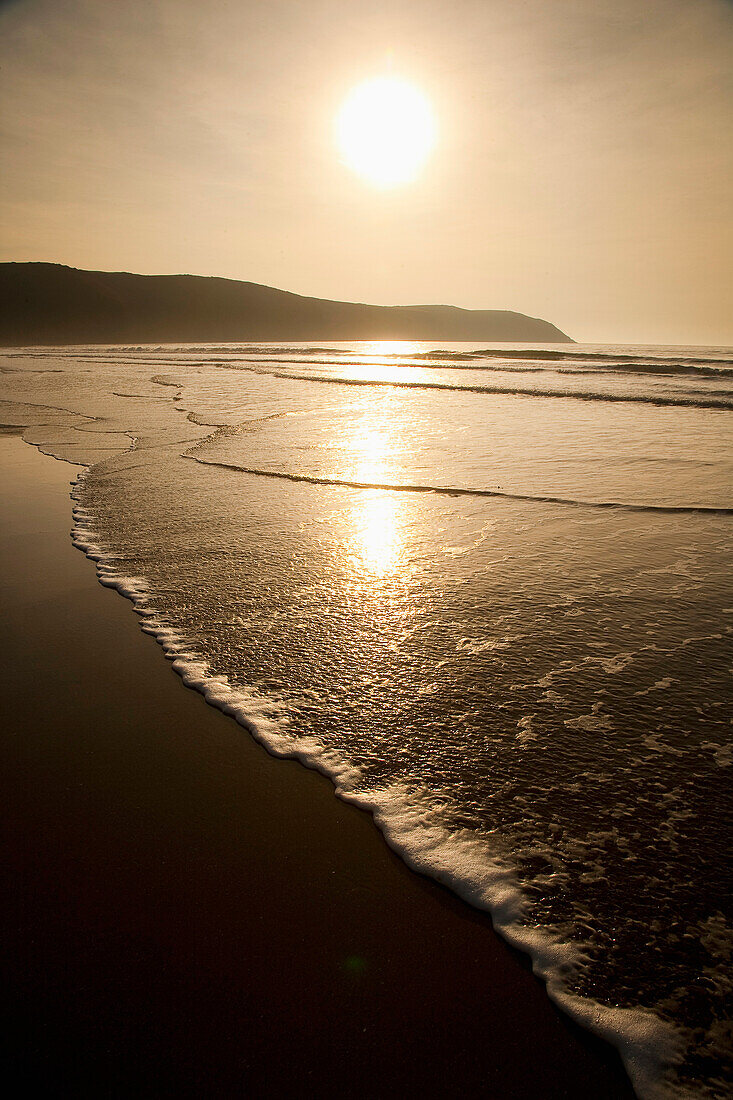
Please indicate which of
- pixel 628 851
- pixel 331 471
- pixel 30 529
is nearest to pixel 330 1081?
pixel 628 851

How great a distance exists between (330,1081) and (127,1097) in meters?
0.34

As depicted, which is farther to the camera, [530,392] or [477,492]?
[530,392]

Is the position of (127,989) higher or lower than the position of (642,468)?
lower

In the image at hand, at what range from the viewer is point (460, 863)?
55.8 inches

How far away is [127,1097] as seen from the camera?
0.99 m

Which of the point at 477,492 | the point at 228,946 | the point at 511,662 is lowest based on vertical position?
the point at 228,946

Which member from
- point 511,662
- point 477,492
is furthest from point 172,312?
point 511,662

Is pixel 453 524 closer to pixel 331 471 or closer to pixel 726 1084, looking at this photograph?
pixel 331 471

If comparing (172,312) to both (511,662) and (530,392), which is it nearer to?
(530,392)

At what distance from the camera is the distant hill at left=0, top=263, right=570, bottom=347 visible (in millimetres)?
88125

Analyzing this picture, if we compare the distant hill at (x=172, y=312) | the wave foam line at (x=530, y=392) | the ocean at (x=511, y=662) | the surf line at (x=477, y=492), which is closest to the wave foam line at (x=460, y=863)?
the ocean at (x=511, y=662)

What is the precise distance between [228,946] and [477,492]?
12.3 ft

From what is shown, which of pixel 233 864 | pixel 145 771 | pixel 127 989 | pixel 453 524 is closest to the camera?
pixel 127 989

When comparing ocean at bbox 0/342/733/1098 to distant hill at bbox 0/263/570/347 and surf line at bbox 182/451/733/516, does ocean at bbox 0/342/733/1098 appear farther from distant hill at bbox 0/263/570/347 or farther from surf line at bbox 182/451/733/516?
distant hill at bbox 0/263/570/347
